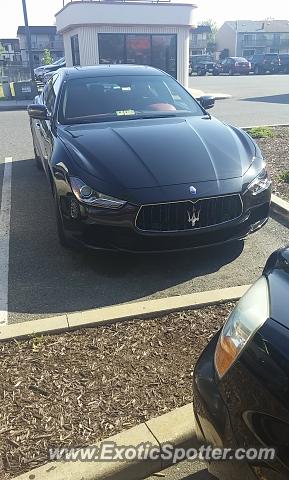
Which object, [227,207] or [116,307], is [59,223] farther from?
[227,207]

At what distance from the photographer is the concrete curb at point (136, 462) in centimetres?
211

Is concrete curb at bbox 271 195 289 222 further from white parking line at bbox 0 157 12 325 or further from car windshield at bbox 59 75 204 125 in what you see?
white parking line at bbox 0 157 12 325

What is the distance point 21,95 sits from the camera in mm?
20469

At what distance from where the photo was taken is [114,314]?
3.25 metres

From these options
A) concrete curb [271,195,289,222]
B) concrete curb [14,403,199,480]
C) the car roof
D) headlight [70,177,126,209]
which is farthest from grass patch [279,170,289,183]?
concrete curb [14,403,199,480]

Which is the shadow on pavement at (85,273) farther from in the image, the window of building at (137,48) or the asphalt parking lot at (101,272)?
the window of building at (137,48)

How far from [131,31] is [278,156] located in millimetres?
13490

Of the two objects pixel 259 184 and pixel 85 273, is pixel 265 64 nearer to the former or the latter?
pixel 259 184

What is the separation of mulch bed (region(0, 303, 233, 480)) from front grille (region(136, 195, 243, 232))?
2.46 ft

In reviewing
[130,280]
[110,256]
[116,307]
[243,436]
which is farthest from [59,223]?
[243,436]

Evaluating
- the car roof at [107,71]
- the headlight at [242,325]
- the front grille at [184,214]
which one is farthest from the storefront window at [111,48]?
the headlight at [242,325]

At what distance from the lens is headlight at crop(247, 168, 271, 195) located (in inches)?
154

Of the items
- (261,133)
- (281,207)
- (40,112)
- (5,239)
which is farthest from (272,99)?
(5,239)

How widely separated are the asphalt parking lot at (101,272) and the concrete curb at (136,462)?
50.6 inches
